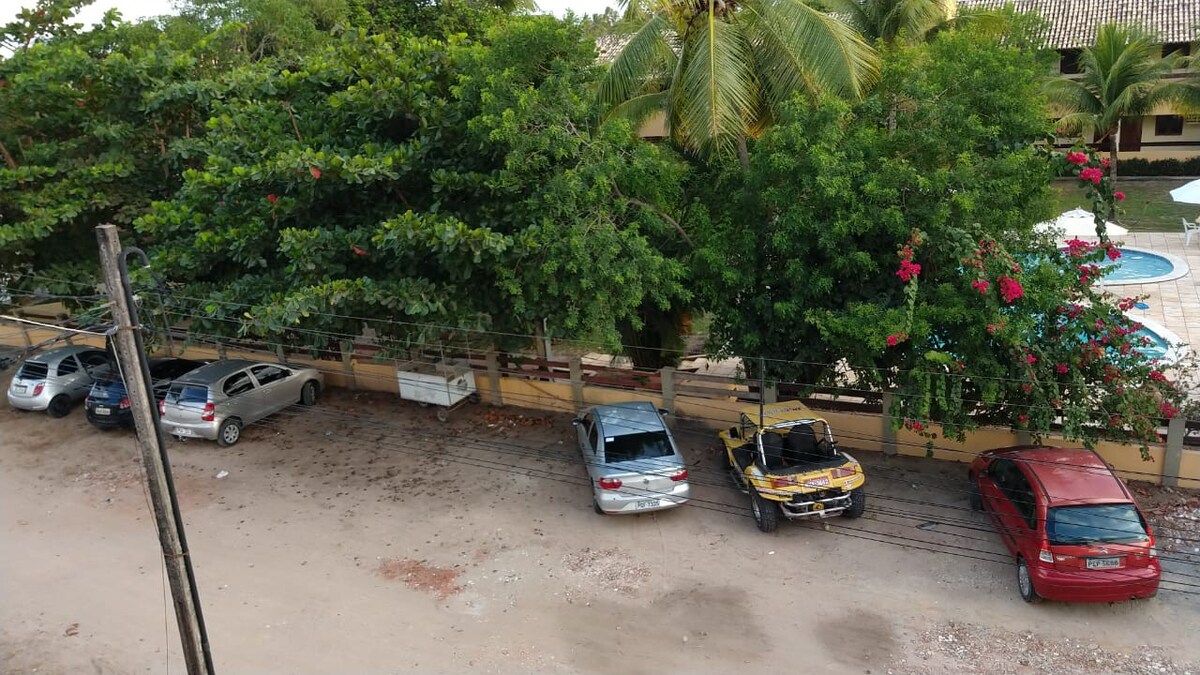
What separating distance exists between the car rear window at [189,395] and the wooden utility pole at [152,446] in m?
7.55

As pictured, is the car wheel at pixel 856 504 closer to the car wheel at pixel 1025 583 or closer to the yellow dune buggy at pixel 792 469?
the yellow dune buggy at pixel 792 469

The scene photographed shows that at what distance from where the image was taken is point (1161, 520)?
1088 cm

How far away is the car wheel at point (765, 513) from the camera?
11219mm

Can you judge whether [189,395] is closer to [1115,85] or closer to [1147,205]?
[1115,85]

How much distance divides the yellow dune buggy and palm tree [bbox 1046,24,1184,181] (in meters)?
17.9

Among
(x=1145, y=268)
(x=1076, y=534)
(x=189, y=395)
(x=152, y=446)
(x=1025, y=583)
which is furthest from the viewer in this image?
(x=1145, y=268)

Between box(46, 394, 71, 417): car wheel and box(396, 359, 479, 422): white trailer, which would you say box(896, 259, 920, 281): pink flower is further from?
box(46, 394, 71, 417): car wheel

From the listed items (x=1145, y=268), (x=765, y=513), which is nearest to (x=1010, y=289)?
(x=765, y=513)

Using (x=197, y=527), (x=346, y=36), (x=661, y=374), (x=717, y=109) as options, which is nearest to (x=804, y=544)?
(x=661, y=374)

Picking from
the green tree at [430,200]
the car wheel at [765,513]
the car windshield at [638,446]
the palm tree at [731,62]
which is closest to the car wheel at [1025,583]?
the car wheel at [765,513]

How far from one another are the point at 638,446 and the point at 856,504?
3085 mm

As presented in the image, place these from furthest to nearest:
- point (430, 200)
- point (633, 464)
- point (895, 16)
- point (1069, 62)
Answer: point (1069, 62) < point (895, 16) < point (430, 200) < point (633, 464)

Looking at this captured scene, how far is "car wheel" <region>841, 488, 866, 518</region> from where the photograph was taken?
1128 cm

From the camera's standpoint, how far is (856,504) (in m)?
11.4
